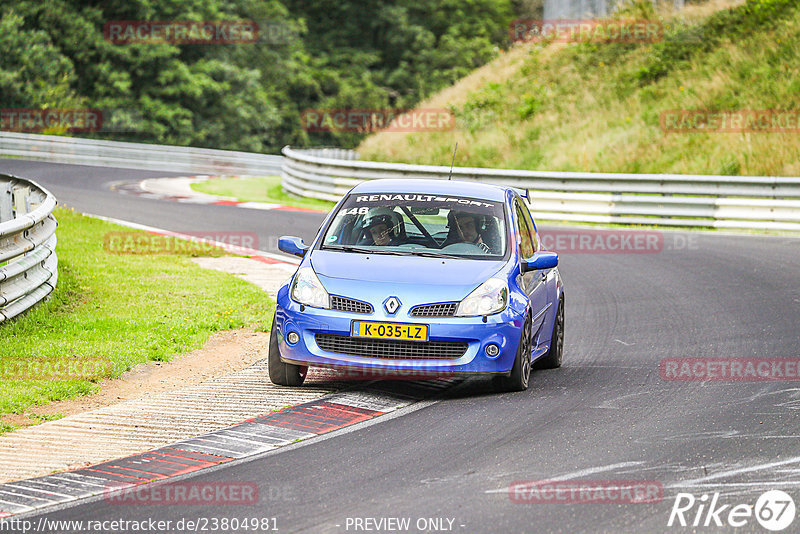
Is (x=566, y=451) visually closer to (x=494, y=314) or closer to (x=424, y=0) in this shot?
(x=494, y=314)

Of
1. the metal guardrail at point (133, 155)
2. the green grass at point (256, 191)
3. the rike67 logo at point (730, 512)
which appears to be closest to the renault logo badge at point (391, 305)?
the rike67 logo at point (730, 512)

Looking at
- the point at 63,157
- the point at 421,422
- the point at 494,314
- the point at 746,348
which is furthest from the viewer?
the point at 63,157

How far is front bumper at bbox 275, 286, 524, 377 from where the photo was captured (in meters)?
8.23

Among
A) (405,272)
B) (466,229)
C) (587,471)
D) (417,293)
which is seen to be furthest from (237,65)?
(587,471)

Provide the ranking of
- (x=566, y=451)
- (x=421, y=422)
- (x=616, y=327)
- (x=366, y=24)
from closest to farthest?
(x=566, y=451), (x=421, y=422), (x=616, y=327), (x=366, y=24)

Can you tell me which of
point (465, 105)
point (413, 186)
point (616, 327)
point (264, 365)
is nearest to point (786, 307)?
point (616, 327)

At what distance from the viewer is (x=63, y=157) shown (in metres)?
39.0

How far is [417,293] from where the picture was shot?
27.3 feet

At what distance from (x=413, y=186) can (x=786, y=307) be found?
5334 mm

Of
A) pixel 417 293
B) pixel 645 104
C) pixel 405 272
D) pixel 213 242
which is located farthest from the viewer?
pixel 645 104

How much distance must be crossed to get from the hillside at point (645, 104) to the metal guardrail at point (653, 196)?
360 cm

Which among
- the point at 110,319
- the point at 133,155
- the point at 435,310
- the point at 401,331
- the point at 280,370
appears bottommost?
the point at 133,155

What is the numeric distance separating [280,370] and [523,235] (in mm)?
2468

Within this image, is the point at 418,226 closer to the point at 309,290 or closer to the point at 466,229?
the point at 466,229
